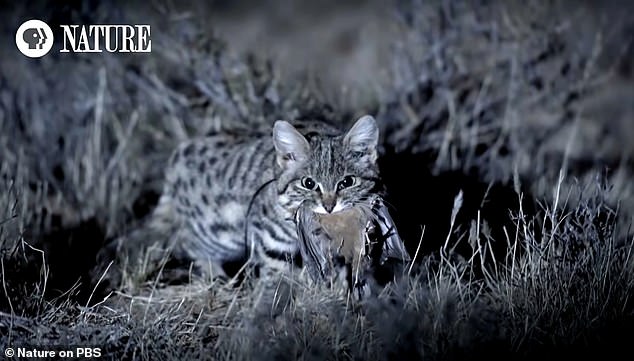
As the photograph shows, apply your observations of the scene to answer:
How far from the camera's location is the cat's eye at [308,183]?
5.64 meters

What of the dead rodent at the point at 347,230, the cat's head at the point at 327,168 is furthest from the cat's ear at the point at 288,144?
the dead rodent at the point at 347,230

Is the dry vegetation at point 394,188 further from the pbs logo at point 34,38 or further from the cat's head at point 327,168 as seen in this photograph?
the cat's head at point 327,168

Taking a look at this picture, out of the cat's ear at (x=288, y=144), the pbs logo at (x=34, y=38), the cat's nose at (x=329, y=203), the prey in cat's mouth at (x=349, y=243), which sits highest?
the pbs logo at (x=34, y=38)

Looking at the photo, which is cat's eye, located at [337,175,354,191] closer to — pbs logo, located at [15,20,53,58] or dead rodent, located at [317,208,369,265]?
dead rodent, located at [317,208,369,265]

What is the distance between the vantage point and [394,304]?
5.26 m

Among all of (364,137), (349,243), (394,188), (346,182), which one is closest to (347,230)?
(349,243)

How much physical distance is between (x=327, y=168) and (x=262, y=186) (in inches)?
22.0

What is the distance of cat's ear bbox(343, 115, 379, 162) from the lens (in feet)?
18.5

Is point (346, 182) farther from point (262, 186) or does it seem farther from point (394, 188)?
point (394, 188)

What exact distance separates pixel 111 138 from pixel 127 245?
164 centimetres

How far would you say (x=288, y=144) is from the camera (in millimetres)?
5727

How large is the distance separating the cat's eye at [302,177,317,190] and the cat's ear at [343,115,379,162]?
0.90 ft

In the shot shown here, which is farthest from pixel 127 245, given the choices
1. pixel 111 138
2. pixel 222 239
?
pixel 111 138

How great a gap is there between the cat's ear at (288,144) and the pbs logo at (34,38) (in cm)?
244
